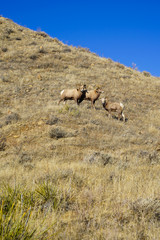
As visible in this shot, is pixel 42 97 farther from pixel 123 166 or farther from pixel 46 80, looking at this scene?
pixel 123 166

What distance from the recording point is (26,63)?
84.5 ft

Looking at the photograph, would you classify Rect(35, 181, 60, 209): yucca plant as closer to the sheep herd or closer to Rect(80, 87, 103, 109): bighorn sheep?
the sheep herd

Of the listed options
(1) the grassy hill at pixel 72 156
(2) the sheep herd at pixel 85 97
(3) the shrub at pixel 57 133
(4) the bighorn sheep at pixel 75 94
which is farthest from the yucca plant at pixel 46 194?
(4) the bighorn sheep at pixel 75 94

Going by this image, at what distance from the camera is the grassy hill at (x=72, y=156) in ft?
9.72

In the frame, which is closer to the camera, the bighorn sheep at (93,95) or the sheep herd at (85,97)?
the sheep herd at (85,97)

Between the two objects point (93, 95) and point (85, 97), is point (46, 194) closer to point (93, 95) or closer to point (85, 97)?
point (93, 95)

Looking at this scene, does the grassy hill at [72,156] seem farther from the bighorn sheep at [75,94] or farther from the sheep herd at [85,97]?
the bighorn sheep at [75,94]

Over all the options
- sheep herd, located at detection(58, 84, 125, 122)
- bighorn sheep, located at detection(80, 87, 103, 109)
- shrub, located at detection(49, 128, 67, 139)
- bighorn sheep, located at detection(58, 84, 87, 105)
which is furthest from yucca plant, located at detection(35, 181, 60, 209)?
bighorn sheep, located at detection(80, 87, 103, 109)

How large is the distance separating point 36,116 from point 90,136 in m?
3.70

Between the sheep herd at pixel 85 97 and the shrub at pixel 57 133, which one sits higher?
the sheep herd at pixel 85 97

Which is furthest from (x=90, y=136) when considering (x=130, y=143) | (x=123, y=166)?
(x=123, y=166)

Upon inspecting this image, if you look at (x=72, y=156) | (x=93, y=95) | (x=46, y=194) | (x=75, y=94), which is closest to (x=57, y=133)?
(x=72, y=156)

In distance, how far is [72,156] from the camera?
765cm

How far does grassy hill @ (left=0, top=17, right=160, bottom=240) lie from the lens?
9.72 feet
